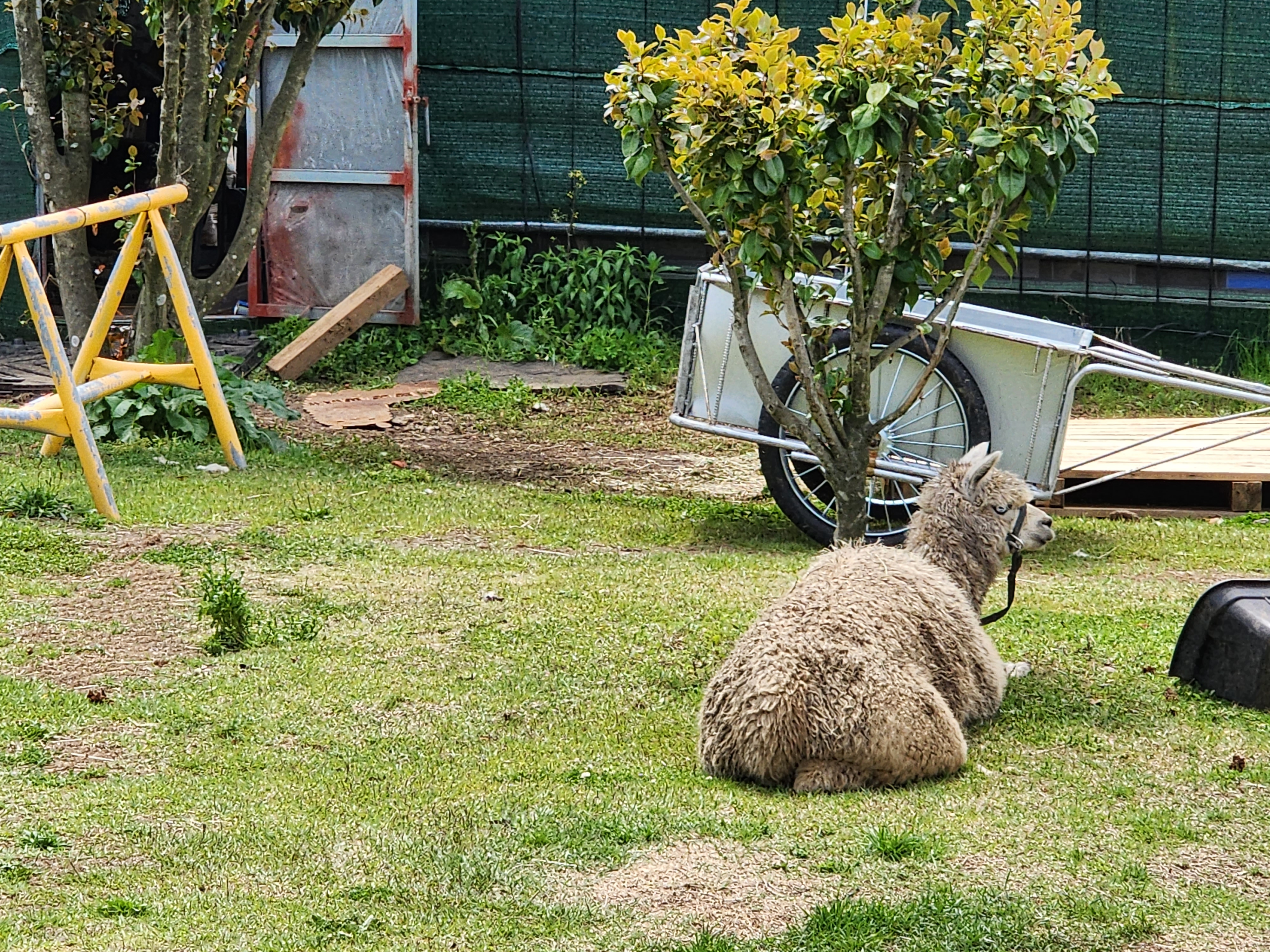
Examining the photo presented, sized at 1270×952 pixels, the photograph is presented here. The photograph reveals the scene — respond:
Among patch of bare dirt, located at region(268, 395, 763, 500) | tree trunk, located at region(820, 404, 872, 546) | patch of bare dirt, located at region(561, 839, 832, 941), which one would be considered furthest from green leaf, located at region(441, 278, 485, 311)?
patch of bare dirt, located at region(561, 839, 832, 941)

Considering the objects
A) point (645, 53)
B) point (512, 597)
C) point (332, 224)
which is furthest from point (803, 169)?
point (332, 224)

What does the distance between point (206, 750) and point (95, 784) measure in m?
0.37

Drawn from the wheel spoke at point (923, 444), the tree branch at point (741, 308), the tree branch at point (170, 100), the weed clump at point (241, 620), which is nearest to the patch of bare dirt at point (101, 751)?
the weed clump at point (241, 620)

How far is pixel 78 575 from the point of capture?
634cm

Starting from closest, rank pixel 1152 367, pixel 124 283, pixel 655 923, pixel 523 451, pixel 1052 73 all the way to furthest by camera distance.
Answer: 1. pixel 655 923
2. pixel 1052 73
3. pixel 1152 367
4. pixel 124 283
5. pixel 523 451

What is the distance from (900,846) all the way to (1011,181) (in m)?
2.21

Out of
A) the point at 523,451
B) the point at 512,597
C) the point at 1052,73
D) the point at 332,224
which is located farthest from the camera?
the point at 332,224

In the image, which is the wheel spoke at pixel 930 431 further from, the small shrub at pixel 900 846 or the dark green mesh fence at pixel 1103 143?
the dark green mesh fence at pixel 1103 143

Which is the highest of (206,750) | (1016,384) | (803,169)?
(803,169)

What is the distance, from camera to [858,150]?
15.8ft

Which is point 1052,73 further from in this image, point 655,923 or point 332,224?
point 332,224

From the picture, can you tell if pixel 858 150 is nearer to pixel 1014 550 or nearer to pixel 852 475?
pixel 852 475

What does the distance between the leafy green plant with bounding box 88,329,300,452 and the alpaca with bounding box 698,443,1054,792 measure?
5.15 m

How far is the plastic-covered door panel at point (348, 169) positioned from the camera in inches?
463
